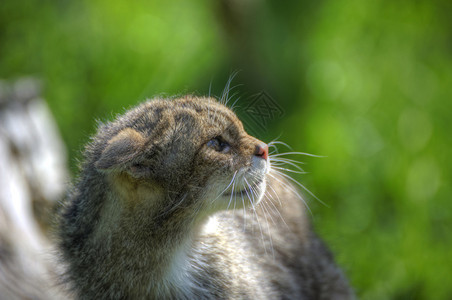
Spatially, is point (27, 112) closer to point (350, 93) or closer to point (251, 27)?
point (251, 27)

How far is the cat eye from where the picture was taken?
309 cm

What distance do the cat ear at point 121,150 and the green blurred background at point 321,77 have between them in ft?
10.5

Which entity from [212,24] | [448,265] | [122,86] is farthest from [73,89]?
[448,265]

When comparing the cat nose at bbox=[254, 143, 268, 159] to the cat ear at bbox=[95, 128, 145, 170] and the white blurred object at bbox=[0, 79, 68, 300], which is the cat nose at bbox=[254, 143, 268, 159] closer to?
the cat ear at bbox=[95, 128, 145, 170]

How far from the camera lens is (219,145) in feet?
10.2

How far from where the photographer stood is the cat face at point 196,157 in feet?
9.86

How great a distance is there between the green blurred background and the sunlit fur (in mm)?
2602

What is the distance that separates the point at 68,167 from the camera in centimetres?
589

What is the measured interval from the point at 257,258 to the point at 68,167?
279cm

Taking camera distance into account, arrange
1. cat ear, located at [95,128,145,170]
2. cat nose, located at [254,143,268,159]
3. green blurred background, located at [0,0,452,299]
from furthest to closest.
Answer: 1. green blurred background, located at [0,0,452,299]
2. cat nose, located at [254,143,268,159]
3. cat ear, located at [95,128,145,170]

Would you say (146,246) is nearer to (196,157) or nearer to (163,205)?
(163,205)

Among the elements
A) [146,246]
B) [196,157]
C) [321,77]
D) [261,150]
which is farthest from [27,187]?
[321,77]

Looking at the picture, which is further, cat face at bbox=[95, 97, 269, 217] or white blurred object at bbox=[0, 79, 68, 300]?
white blurred object at bbox=[0, 79, 68, 300]

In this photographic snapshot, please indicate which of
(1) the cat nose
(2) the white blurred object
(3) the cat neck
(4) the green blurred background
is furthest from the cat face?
(4) the green blurred background
